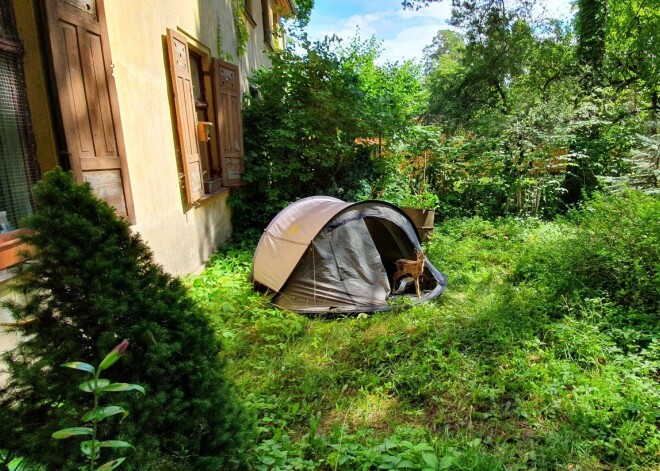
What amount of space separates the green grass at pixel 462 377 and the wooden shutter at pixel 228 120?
2.23 meters

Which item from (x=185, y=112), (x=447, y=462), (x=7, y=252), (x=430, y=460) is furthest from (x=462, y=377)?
(x=185, y=112)

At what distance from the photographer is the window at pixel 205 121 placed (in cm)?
452

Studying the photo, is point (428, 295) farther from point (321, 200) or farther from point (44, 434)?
point (44, 434)

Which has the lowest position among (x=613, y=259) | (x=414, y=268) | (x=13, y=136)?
(x=414, y=268)

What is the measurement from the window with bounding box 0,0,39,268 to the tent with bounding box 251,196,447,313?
2.43m

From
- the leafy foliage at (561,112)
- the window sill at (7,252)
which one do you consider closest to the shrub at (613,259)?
the leafy foliage at (561,112)

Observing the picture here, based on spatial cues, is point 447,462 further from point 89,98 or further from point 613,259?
point 89,98

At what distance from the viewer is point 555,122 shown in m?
7.70

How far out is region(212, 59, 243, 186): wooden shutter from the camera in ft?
18.9

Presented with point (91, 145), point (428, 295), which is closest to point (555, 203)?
point (428, 295)

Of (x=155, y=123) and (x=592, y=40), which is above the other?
(x=592, y=40)

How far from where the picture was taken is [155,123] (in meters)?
3.96

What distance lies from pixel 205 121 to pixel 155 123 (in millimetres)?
2042

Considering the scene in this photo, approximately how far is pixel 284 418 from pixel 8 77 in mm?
2773
